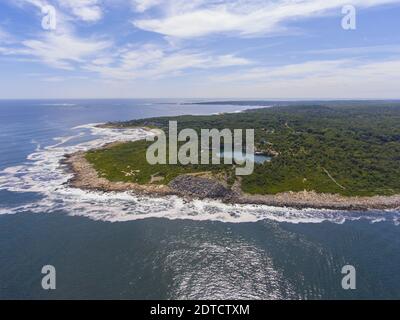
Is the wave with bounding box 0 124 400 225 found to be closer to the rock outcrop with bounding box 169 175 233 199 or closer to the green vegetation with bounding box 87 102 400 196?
the rock outcrop with bounding box 169 175 233 199

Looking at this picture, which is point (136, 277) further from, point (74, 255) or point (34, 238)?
point (34, 238)

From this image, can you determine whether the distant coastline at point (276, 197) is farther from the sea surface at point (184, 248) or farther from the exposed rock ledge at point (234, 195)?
the sea surface at point (184, 248)
